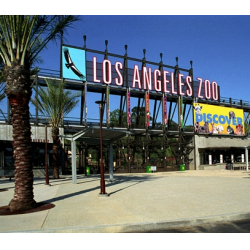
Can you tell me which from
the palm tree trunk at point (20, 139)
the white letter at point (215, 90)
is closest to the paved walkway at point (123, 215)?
the palm tree trunk at point (20, 139)

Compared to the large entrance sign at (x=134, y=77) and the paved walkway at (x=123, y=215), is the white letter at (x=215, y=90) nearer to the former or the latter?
the large entrance sign at (x=134, y=77)

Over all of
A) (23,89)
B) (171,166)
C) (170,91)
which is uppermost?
(170,91)

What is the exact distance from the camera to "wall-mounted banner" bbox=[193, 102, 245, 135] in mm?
43812

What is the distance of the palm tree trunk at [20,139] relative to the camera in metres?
10.1

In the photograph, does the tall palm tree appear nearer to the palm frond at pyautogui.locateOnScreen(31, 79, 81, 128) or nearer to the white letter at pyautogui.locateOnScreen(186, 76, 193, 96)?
the palm frond at pyautogui.locateOnScreen(31, 79, 81, 128)

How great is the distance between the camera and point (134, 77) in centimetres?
3803

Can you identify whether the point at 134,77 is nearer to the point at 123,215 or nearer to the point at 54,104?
the point at 54,104

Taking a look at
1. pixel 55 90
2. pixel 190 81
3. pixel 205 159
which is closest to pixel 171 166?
pixel 205 159

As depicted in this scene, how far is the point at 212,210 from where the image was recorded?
947 centimetres

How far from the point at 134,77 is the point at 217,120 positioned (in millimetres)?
16449

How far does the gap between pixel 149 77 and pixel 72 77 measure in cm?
1088

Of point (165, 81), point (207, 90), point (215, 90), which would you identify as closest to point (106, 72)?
point (165, 81)
